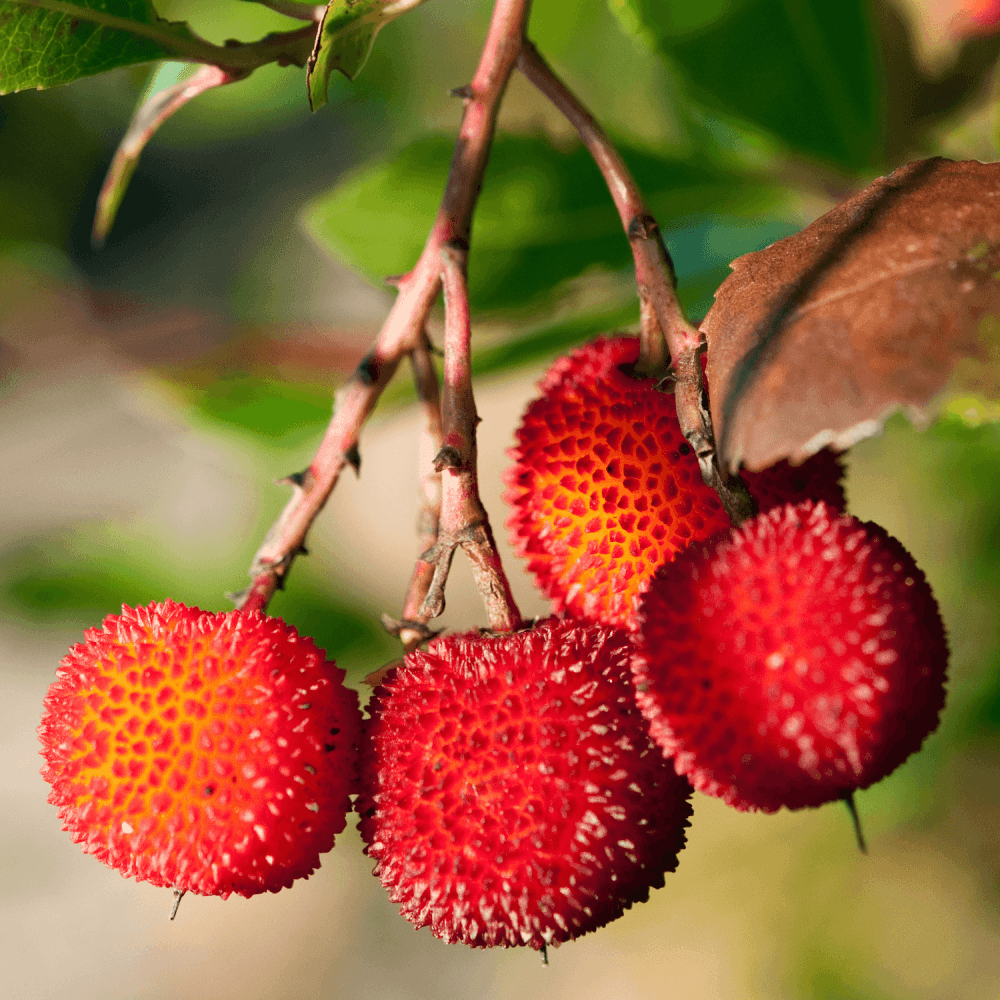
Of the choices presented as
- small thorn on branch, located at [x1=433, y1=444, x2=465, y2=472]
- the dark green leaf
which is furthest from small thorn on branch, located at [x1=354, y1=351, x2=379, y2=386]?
the dark green leaf

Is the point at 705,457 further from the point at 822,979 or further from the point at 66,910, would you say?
the point at 66,910

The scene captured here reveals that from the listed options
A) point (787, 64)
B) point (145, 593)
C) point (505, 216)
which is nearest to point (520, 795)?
point (505, 216)

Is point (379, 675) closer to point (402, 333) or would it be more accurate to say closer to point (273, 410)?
point (402, 333)

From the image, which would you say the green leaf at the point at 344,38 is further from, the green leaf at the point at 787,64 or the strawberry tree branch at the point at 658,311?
the green leaf at the point at 787,64

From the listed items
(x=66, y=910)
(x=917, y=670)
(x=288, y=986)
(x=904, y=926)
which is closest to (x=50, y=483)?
(x=66, y=910)

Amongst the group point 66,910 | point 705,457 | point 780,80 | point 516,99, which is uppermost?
point 516,99

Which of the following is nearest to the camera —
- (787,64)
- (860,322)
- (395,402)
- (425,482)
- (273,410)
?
(860,322)

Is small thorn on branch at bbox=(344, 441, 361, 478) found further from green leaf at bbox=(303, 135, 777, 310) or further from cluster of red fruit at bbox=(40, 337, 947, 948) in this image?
green leaf at bbox=(303, 135, 777, 310)

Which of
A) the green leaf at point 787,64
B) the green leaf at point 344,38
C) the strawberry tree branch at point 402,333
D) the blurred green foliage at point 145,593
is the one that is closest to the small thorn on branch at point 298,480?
the strawberry tree branch at point 402,333
